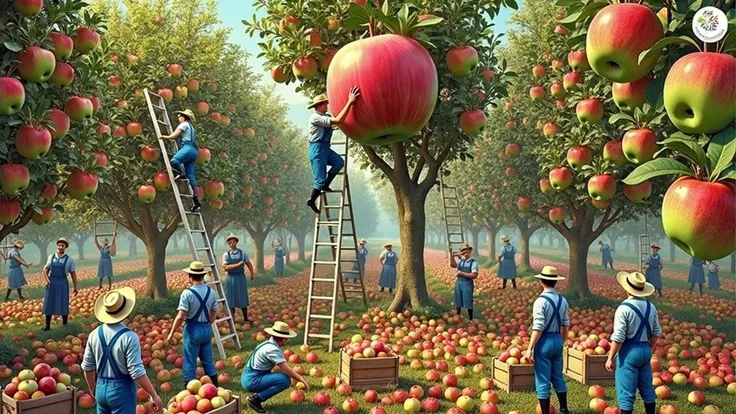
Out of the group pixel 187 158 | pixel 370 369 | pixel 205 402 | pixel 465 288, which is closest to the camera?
pixel 205 402

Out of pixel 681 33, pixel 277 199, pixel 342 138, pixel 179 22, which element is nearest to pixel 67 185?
pixel 342 138

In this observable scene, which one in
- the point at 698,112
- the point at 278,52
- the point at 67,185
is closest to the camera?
the point at 698,112

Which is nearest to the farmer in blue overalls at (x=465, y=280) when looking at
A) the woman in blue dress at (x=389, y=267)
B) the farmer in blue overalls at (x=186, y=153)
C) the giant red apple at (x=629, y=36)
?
the woman in blue dress at (x=389, y=267)

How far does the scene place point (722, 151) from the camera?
2057mm

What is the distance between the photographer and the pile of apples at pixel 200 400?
6.09m

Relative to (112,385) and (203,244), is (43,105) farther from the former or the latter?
(112,385)

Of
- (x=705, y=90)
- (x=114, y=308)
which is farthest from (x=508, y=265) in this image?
(x=705, y=90)

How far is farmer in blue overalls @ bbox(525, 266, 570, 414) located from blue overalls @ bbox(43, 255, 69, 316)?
1238 centimetres

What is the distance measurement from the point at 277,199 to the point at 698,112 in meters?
28.8

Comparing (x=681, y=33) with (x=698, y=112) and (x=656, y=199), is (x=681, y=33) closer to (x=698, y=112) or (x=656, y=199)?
(x=698, y=112)

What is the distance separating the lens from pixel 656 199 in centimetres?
1488

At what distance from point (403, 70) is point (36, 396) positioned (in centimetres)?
663

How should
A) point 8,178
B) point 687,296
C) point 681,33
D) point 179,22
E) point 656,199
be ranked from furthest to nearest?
point 687,296 → point 179,22 → point 656,199 → point 8,178 → point 681,33

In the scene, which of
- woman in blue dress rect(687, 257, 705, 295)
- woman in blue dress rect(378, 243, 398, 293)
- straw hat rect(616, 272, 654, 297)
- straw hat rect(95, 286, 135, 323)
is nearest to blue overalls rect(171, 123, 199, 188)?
straw hat rect(95, 286, 135, 323)
